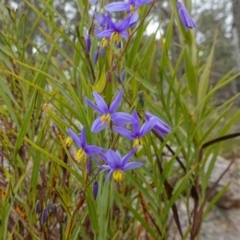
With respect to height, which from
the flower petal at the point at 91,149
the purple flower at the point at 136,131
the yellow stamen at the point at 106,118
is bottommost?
the flower petal at the point at 91,149

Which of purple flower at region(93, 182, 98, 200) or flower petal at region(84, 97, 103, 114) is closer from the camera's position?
flower petal at region(84, 97, 103, 114)

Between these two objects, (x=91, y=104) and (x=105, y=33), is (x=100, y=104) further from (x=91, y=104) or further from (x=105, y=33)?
(x=105, y=33)

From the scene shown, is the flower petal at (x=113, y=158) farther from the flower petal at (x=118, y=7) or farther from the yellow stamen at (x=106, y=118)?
the flower petal at (x=118, y=7)

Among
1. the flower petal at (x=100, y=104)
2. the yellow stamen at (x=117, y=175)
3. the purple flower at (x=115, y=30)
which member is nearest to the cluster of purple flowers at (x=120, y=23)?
the purple flower at (x=115, y=30)

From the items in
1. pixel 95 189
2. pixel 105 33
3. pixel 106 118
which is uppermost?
pixel 105 33

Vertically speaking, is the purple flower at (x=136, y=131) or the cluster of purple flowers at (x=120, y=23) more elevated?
the cluster of purple flowers at (x=120, y=23)

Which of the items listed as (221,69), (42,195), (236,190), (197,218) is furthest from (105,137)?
(221,69)

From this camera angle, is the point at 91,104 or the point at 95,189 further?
the point at 95,189

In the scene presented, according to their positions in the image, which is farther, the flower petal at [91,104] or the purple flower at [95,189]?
the purple flower at [95,189]

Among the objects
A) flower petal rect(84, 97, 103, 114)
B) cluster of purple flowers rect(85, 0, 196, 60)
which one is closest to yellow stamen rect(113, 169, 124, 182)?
flower petal rect(84, 97, 103, 114)

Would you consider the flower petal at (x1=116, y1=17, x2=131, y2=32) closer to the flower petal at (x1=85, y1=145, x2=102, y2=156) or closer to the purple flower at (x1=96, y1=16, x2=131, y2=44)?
the purple flower at (x1=96, y1=16, x2=131, y2=44)

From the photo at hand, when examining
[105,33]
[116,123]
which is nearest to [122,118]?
[116,123]
